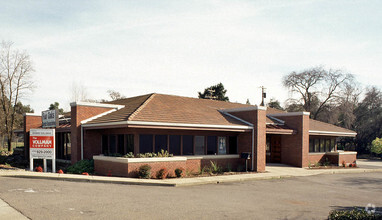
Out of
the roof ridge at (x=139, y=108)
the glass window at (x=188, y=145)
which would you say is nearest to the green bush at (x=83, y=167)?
the roof ridge at (x=139, y=108)

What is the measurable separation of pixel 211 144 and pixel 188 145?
1.87m

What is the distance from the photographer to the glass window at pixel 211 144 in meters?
21.0

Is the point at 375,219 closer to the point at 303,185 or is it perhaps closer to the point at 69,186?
the point at 303,185

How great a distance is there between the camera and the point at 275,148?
26.4 m

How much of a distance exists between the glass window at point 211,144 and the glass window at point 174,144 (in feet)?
7.58

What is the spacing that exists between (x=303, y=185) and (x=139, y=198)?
919 cm

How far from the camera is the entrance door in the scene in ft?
85.6

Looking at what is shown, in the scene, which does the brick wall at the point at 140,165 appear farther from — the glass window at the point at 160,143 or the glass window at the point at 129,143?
the glass window at the point at 160,143

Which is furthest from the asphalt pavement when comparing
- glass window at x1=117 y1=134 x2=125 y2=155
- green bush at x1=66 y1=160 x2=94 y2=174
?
glass window at x1=117 y1=134 x2=125 y2=155

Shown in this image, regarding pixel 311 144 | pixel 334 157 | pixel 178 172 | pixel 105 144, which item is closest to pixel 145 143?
pixel 178 172

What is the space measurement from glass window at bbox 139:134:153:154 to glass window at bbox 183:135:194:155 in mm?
2244

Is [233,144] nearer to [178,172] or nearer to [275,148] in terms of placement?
[275,148]

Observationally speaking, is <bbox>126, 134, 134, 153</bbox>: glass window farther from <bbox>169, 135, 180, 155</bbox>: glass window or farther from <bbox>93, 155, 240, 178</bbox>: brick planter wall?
<bbox>169, 135, 180, 155</bbox>: glass window

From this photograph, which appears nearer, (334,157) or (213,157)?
(213,157)
